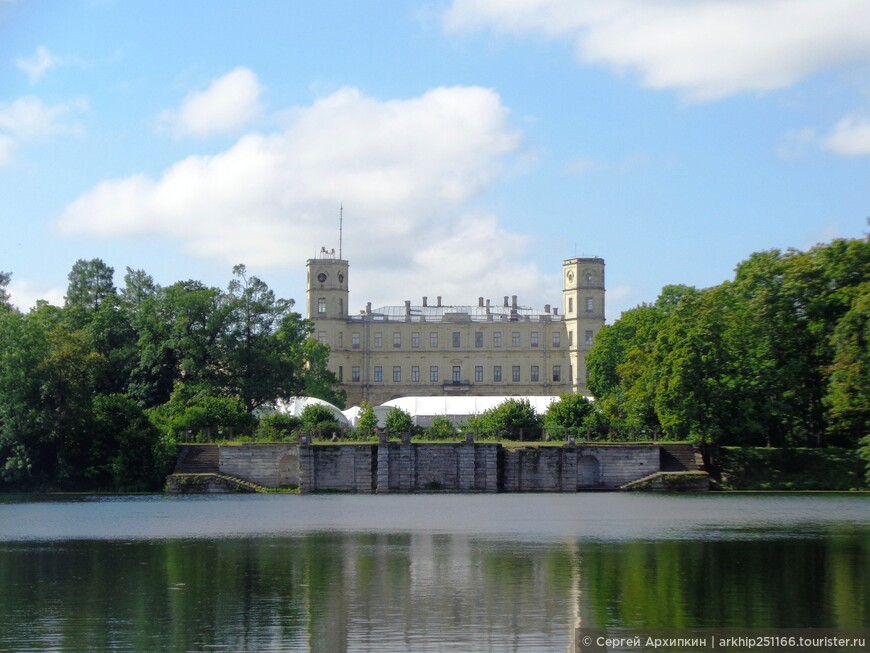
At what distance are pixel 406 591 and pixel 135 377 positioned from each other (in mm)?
40444

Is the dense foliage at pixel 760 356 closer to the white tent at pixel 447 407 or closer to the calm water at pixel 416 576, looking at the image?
the calm water at pixel 416 576

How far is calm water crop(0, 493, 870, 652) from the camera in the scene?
18.0m

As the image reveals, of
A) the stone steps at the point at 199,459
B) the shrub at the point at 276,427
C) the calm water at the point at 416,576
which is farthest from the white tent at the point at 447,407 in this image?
the calm water at the point at 416,576

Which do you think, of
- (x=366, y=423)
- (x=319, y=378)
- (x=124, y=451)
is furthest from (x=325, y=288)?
(x=124, y=451)

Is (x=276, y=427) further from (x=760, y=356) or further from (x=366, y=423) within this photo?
(x=760, y=356)

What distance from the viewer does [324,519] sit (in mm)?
38188

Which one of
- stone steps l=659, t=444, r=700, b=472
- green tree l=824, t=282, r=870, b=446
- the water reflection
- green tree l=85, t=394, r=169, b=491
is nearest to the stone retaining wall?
stone steps l=659, t=444, r=700, b=472

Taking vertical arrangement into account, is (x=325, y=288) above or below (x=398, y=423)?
above

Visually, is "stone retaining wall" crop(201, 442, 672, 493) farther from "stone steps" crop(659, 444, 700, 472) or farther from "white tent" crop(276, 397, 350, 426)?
"white tent" crop(276, 397, 350, 426)

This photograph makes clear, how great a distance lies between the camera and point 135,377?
197 ft

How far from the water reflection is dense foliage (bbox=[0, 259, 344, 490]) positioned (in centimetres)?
2100

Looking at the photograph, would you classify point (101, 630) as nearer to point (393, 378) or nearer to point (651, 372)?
point (651, 372)

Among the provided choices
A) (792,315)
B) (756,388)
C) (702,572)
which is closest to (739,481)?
(756,388)

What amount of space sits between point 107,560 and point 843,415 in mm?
28227
